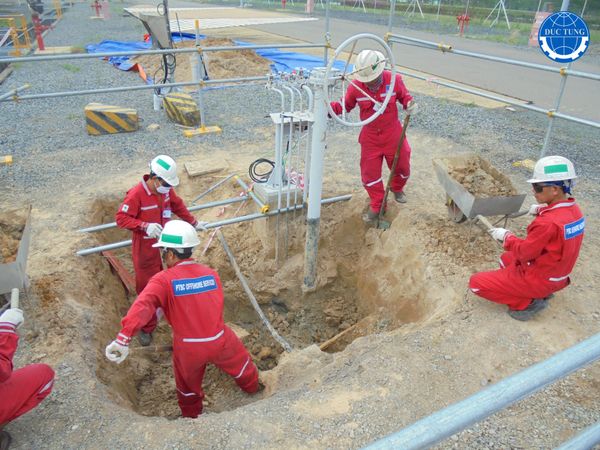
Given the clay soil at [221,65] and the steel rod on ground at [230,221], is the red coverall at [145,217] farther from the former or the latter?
the clay soil at [221,65]

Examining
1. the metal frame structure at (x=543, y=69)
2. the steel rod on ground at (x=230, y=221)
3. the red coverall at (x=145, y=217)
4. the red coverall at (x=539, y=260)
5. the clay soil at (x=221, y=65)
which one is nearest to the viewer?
the red coverall at (x=539, y=260)

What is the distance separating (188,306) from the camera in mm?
3377

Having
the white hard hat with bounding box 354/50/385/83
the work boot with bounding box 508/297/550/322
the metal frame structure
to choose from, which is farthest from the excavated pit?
the metal frame structure

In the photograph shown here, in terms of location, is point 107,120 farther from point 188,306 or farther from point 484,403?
point 484,403

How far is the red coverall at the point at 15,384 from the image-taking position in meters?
2.71

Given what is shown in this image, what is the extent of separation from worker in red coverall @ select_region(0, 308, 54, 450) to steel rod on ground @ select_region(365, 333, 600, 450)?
2.48m

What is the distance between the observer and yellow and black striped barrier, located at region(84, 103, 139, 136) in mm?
7980

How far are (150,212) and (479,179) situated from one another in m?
3.42

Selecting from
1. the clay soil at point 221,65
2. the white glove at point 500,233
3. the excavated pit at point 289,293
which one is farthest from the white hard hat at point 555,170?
the clay soil at point 221,65

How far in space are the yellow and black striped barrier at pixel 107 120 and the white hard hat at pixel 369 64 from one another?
5165 millimetres

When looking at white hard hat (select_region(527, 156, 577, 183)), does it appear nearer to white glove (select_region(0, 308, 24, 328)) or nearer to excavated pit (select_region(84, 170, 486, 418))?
excavated pit (select_region(84, 170, 486, 418))

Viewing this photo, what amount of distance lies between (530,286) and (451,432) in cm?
269

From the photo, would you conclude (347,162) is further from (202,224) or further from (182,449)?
(182,449)

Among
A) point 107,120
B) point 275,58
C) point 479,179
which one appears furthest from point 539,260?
point 275,58
